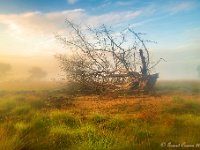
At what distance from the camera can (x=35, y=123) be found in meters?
10.5

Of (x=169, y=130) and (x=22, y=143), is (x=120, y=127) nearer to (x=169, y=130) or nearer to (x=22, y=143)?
(x=169, y=130)

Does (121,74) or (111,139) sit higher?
Answer: (121,74)

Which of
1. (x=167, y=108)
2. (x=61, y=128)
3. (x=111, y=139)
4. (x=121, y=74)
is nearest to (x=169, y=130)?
(x=111, y=139)

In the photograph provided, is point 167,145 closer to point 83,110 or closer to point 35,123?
point 35,123

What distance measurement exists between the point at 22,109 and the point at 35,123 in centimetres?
461

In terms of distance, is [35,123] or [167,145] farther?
[35,123]

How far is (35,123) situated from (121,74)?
1123 centimetres

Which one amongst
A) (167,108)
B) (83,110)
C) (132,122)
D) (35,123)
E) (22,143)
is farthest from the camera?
(83,110)

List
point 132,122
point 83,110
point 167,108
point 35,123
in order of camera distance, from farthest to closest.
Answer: point 83,110 → point 167,108 → point 132,122 → point 35,123

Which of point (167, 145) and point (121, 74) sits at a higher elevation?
point (121, 74)

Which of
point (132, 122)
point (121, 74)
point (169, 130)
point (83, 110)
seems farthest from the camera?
point (121, 74)

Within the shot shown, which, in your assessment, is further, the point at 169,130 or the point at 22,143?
the point at 169,130

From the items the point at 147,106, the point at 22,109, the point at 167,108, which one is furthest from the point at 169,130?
the point at 22,109

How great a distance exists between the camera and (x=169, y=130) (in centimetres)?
961
